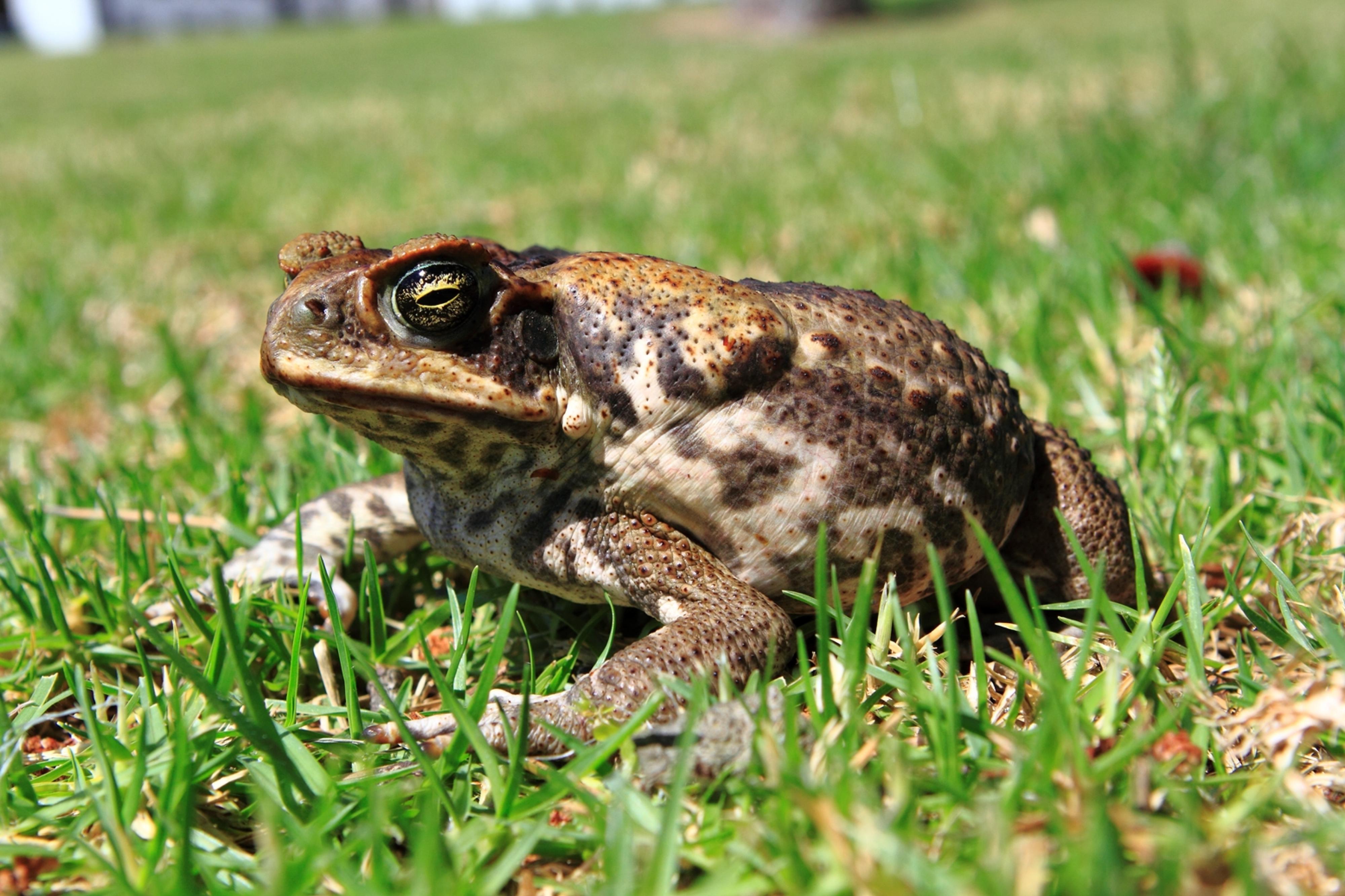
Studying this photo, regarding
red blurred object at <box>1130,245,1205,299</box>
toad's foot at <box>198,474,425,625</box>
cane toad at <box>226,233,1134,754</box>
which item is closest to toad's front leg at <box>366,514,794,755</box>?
cane toad at <box>226,233,1134,754</box>

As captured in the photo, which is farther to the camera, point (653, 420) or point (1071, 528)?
point (1071, 528)

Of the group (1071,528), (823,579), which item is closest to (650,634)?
(823,579)

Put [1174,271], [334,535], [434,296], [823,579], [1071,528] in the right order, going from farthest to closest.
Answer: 1. [1174,271]
2. [334,535]
3. [1071,528]
4. [434,296]
5. [823,579]

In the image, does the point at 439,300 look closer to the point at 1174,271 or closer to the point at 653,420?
the point at 653,420

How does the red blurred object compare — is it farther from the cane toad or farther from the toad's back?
the toad's back

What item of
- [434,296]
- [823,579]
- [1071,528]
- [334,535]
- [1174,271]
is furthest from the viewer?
[1174,271]

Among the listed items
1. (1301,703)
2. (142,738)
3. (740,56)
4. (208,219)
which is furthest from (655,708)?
(740,56)
